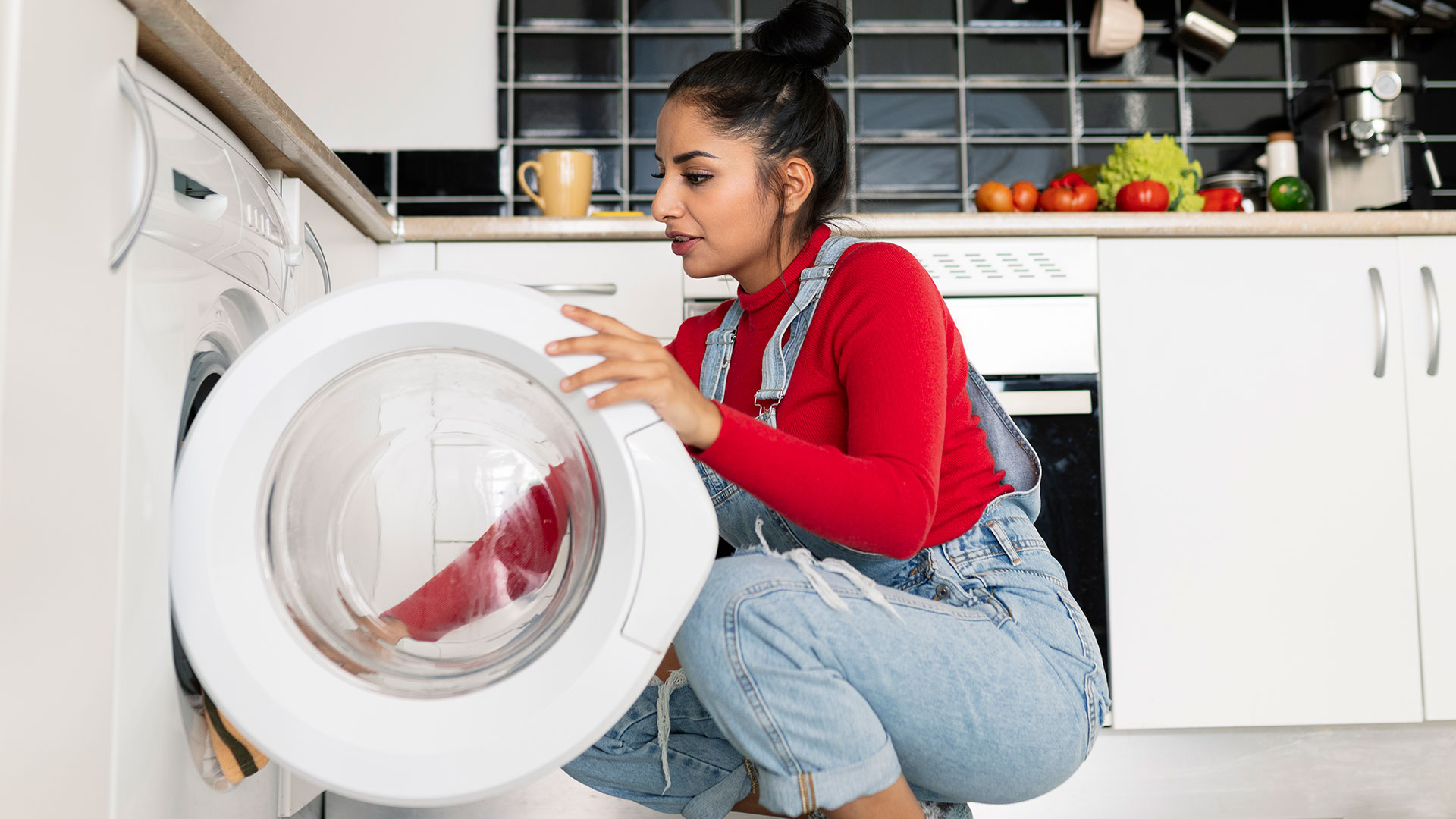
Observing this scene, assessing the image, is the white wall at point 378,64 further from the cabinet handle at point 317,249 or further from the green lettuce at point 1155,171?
the green lettuce at point 1155,171

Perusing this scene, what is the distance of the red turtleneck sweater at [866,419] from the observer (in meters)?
0.79

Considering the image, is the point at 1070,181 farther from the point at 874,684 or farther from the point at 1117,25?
the point at 874,684

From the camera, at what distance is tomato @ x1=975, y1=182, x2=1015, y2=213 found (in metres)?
1.86

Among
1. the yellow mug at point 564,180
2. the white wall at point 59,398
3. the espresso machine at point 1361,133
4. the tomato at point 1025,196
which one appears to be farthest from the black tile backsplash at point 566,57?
the white wall at point 59,398

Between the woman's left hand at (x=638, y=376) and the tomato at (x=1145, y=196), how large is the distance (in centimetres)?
130

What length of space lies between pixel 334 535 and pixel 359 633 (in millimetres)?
92

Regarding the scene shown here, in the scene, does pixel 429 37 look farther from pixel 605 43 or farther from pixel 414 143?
pixel 605 43

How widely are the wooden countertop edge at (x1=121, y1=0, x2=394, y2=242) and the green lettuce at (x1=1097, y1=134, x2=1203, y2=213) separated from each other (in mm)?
1348

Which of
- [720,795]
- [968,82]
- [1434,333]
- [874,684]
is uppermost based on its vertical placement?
[968,82]

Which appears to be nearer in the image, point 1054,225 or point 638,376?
point 638,376

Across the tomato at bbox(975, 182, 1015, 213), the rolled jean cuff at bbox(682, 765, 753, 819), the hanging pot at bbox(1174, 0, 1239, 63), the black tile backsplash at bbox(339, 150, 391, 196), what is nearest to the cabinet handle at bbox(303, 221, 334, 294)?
the rolled jean cuff at bbox(682, 765, 753, 819)

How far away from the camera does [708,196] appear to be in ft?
3.50

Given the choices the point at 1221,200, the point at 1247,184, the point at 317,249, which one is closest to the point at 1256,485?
the point at 1221,200

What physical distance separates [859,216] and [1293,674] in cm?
103
